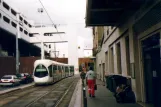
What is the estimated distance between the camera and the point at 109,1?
11.4m

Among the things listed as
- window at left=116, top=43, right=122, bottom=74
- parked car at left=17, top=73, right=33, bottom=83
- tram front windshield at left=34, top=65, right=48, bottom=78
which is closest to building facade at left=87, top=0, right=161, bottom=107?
window at left=116, top=43, right=122, bottom=74

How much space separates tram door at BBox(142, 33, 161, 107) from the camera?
9500mm

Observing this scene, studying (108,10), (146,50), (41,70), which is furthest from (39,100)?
(41,70)

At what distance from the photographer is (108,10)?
12.8 meters

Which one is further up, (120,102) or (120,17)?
(120,17)

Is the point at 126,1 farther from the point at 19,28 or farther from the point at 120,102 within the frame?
the point at 19,28

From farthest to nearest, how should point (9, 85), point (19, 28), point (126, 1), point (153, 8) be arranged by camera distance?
point (19, 28) → point (9, 85) → point (126, 1) → point (153, 8)

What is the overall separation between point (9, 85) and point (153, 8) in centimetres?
2614

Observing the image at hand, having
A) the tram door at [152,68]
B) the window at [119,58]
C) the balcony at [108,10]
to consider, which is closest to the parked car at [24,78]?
the window at [119,58]

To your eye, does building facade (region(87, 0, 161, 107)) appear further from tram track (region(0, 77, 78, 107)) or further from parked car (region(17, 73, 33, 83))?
parked car (region(17, 73, 33, 83))

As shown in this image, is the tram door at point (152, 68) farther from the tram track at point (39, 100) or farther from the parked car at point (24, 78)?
the parked car at point (24, 78)

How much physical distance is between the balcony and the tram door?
5.63 feet

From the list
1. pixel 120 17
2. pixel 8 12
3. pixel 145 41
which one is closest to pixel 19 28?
pixel 8 12

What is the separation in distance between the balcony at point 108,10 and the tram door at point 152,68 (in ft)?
5.63
